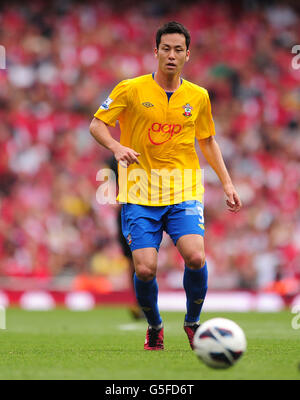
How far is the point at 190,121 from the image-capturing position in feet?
22.5

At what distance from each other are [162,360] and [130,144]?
6.22 feet

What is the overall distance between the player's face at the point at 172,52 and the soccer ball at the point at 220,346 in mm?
2304

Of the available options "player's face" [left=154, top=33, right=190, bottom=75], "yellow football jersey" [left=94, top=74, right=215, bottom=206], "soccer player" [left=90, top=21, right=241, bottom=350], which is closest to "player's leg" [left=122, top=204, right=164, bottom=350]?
"soccer player" [left=90, top=21, right=241, bottom=350]

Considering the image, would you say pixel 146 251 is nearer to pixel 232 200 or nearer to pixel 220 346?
pixel 232 200

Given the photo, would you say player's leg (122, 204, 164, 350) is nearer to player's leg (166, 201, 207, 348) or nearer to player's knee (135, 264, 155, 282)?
player's knee (135, 264, 155, 282)

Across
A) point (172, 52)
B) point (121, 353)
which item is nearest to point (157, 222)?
point (121, 353)

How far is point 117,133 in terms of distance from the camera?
17984 millimetres

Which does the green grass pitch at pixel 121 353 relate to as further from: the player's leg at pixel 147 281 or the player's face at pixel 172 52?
the player's face at pixel 172 52

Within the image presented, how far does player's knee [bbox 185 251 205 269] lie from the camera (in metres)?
6.57

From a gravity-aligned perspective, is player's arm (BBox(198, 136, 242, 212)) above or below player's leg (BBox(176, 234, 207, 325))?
above

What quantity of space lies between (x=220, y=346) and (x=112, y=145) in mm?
1926

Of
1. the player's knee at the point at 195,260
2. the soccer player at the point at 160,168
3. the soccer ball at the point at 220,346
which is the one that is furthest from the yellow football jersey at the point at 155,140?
the soccer ball at the point at 220,346

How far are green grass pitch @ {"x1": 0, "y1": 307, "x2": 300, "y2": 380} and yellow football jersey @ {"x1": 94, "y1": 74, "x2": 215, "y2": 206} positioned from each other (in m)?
1.29

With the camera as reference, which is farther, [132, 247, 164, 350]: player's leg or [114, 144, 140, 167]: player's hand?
[132, 247, 164, 350]: player's leg
